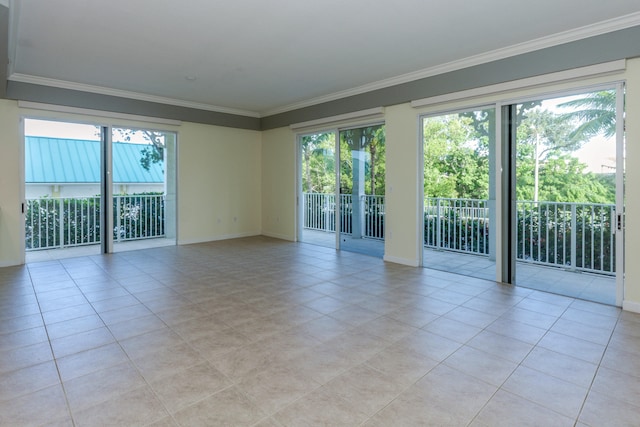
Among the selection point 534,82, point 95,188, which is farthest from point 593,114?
point 95,188

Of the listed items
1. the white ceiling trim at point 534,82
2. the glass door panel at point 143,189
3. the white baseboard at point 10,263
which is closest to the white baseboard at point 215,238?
the glass door panel at point 143,189

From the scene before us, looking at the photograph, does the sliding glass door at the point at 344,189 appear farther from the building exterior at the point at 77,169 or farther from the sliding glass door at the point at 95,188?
the building exterior at the point at 77,169

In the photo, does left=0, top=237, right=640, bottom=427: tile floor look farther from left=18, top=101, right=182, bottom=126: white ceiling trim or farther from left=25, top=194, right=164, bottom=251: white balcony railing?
left=18, top=101, right=182, bottom=126: white ceiling trim

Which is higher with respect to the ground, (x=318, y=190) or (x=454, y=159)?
(x=454, y=159)

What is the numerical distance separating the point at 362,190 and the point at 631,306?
3625 mm

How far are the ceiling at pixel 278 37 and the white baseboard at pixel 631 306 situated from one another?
8.22 feet

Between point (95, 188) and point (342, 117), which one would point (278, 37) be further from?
point (95, 188)

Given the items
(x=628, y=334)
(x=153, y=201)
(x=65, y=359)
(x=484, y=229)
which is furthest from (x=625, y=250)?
(x=153, y=201)

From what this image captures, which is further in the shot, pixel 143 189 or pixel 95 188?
pixel 143 189

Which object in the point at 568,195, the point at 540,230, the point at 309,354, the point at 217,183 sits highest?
the point at 217,183

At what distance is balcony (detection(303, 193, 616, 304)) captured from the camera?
143 inches

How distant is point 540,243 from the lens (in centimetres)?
412

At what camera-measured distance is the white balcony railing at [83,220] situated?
601 cm

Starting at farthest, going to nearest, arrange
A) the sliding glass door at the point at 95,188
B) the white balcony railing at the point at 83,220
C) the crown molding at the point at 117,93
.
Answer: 1. the white balcony railing at the point at 83,220
2. the sliding glass door at the point at 95,188
3. the crown molding at the point at 117,93
